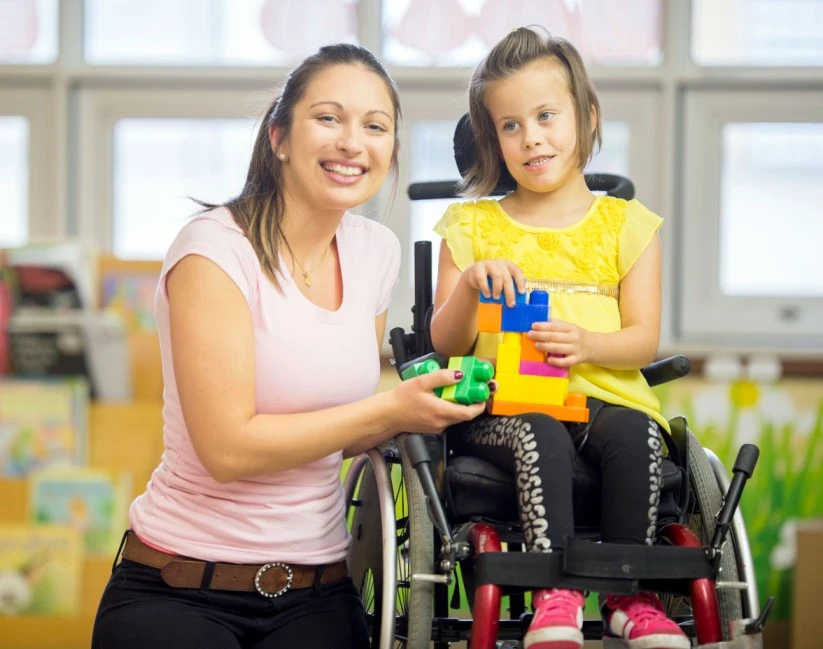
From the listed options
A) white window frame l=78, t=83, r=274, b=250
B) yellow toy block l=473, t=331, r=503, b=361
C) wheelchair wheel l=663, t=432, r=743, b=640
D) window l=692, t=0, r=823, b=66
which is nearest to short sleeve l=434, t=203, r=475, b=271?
yellow toy block l=473, t=331, r=503, b=361

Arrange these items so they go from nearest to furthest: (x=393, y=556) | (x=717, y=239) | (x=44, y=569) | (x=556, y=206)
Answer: (x=393, y=556)
(x=556, y=206)
(x=44, y=569)
(x=717, y=239)

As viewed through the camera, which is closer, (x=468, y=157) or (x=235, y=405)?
(x=235, y=405)

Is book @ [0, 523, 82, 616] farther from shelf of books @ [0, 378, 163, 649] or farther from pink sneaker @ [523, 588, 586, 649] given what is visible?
pink sneaker @ [523, 588, 586, 649]

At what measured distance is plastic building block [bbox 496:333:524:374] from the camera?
53.5 inches

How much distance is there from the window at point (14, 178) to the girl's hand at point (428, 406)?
2.27m

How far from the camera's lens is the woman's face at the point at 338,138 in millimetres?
1434

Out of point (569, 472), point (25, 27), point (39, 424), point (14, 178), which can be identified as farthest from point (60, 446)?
point (569, 472)

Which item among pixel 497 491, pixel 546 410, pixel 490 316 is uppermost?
pixel 490 316

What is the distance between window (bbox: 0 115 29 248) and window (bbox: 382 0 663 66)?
3.96 feet

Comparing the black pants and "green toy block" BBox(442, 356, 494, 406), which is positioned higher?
"green toy block" BBox(442, 356, 494, 406)

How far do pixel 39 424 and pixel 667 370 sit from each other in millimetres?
2014

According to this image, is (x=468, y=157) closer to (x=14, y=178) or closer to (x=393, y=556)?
(x=393, y=556)

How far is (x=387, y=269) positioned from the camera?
→ 1627mm

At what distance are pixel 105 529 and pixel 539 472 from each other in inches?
77.7
